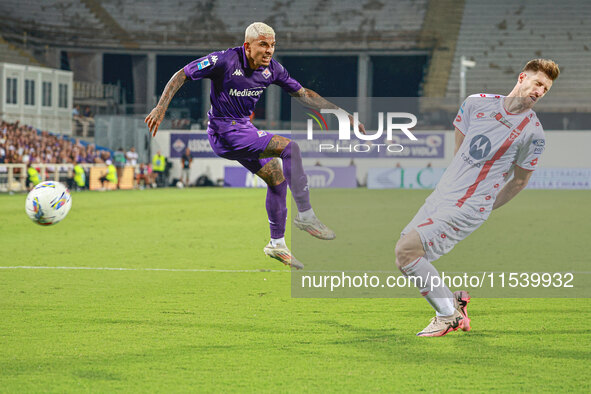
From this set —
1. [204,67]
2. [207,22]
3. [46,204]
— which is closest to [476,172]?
[204,67]

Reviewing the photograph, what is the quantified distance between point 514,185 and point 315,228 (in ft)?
5.46

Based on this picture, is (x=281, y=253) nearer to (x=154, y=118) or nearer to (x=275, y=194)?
(x=275, y=194)

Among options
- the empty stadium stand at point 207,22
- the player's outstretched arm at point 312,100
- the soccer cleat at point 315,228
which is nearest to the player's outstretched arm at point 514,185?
the player's outstretched arm at point 312,100

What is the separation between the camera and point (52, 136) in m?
34.6

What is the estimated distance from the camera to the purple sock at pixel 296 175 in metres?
6.67

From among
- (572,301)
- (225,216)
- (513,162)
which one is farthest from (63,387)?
(225,216)

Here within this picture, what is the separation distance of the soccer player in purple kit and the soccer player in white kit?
35.0 inches

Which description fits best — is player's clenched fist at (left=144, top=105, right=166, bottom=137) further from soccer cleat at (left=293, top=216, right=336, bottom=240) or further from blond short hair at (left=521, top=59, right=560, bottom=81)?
blond short hair at (left=521, top=59, right=560, bottom=81)

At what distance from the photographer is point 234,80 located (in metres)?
6.60

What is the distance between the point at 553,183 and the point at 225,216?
14140 mm

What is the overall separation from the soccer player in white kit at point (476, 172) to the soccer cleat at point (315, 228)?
0.81m

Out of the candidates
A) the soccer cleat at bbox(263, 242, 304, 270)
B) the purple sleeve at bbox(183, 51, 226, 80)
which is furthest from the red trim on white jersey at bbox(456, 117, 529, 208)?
the purple sleeve at bbox(183, 51, 226, 80)

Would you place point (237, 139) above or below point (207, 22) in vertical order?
below

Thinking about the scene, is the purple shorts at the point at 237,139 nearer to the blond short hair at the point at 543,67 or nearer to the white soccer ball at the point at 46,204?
the blond short hair at the point at 543,67
